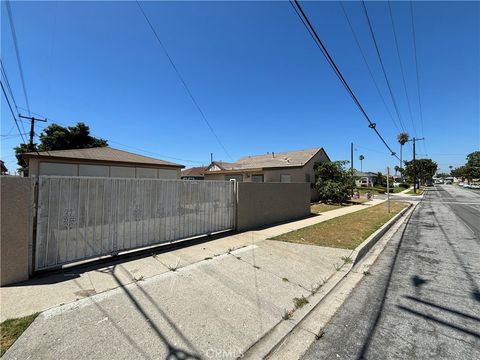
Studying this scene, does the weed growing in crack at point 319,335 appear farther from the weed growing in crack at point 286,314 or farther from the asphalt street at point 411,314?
the weed growing in crack at point 286,314

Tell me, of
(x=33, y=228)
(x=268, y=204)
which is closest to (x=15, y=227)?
(x=33, y=228)

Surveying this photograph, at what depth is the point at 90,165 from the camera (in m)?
16.3

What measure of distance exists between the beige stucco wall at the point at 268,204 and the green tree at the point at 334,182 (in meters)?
8.83

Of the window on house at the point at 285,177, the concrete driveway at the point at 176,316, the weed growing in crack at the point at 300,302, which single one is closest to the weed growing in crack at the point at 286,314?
the concrete driveway at the point at 176,316

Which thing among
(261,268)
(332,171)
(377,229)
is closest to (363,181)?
(332,171)

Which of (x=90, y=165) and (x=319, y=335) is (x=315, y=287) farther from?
(x=90, y=165)

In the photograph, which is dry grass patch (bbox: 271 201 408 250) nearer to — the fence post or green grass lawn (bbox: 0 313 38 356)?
the fence post

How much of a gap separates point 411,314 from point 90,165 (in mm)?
17660

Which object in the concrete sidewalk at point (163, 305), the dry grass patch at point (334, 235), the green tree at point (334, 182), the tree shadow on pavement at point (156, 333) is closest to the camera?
the tree shadow on pavement at point (156, 333)

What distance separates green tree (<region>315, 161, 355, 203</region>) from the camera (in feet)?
71.1

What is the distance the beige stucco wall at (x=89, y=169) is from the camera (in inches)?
575

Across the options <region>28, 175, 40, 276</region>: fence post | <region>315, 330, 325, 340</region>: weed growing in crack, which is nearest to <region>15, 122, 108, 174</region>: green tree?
<region>28, 175, 40, 276</region>: fence post

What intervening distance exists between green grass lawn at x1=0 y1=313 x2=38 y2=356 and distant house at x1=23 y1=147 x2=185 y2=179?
14125 mm

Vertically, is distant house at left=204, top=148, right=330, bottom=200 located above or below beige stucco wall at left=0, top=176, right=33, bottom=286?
above
